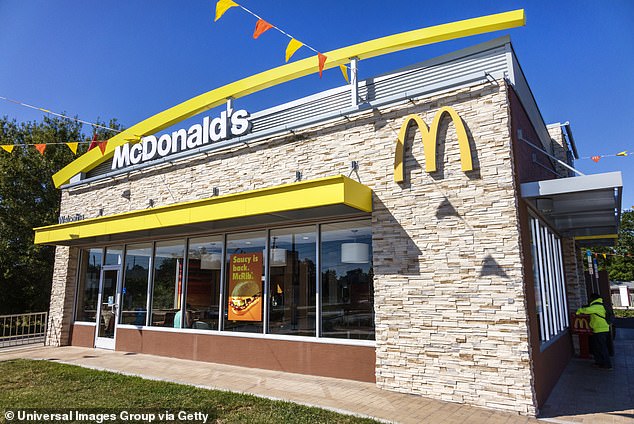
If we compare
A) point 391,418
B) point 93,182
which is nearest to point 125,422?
point 391,418

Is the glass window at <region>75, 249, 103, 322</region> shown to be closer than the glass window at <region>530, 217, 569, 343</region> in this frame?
No

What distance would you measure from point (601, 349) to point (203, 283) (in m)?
8.92

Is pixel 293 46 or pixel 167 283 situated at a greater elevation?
pixel 293 46

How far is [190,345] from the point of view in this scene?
32.0ft

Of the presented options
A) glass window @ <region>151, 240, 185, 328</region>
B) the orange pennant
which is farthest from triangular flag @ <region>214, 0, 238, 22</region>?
glass window @ <region>151, 240, 185, 328</region>

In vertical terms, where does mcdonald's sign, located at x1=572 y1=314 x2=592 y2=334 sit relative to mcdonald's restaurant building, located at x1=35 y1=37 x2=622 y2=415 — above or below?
below

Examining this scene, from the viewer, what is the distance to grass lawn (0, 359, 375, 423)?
17.7 feet

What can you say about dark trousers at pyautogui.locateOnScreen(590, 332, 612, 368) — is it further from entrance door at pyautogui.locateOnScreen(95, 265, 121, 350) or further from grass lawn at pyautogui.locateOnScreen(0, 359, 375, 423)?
entrance door at pyautogui.locateOnScreen(95, 265, 121, 350)

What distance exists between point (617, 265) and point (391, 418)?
165 feet

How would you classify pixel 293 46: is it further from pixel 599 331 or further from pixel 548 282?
pixel 599 331

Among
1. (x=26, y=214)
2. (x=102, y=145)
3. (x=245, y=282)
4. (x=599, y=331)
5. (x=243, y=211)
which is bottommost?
(x=599, y=331)

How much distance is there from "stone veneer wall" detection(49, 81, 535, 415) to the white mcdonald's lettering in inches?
110

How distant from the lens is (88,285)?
12773 mm

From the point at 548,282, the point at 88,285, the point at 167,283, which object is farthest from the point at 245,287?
the point at 88,285
